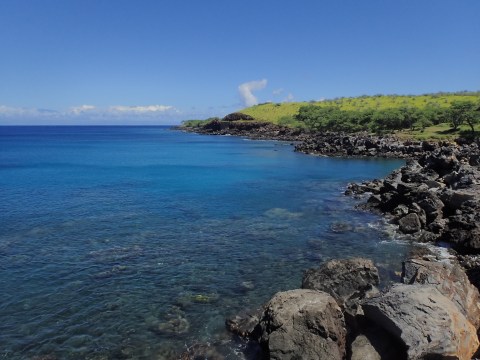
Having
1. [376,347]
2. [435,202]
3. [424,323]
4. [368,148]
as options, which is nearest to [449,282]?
[424,323]

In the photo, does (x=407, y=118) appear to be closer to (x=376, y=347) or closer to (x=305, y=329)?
(x=376, y=347)

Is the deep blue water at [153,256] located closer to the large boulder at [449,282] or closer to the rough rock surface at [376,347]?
the rough rock surface at [376,347]

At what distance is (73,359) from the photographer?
16.3m

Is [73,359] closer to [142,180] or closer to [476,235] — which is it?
[476,235]

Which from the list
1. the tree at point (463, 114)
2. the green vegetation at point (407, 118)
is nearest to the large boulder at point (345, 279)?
the green vegetation at point (407, 118)

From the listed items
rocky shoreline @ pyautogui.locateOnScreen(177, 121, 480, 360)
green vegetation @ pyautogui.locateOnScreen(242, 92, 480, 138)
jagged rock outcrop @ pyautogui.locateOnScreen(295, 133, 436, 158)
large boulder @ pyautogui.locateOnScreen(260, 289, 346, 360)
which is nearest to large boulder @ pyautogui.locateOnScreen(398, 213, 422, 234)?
rocky shoreline @ pyautogui.locateOnScreen(177, 121, 480, 360)

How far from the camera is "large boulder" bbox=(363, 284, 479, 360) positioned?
12.9 metres

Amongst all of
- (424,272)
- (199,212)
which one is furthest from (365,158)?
(424,272)

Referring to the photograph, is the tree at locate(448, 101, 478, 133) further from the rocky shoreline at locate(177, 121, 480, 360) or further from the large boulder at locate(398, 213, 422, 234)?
the rocky shoreline at locate(177, 121, 480, 360)

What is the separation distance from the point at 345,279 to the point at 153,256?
14.0m

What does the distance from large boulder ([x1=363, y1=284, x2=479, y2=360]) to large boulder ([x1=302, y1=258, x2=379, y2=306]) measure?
4.60 meters

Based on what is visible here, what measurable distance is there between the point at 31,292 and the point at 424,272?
20763 mm

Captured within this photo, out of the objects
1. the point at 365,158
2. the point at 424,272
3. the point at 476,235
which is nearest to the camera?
the point at 424,272

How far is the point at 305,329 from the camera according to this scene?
14.7 metres
